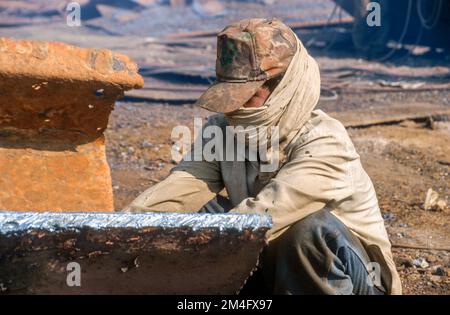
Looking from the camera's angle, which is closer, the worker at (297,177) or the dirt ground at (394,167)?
the worker at (297,177)

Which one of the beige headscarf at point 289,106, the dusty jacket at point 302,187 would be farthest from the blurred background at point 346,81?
the beige headscarf at point 289,106

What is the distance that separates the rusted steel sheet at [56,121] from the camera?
3.51 m

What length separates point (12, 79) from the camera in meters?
3.48

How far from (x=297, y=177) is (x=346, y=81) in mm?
7811

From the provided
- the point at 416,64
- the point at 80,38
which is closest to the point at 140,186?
the point at 416,64

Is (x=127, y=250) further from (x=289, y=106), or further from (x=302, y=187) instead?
(x=289, y=106)

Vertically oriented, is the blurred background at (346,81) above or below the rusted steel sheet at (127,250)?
below

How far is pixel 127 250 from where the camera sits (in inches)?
109

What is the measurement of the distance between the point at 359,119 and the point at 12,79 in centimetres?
493

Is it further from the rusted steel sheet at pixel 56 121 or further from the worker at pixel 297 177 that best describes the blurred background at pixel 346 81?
the rusted steel sheet at pixel 56 121

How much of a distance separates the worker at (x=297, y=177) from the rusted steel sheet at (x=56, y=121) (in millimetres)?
670

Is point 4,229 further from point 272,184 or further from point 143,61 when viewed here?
point 143,61

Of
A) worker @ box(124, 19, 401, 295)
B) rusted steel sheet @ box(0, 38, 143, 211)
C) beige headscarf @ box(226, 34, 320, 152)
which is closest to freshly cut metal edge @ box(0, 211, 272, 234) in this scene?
worker @ box(124, 19, 401, 295)

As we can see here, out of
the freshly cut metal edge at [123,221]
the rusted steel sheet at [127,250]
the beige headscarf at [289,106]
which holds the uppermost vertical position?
the beige headscarf at [289,106]
